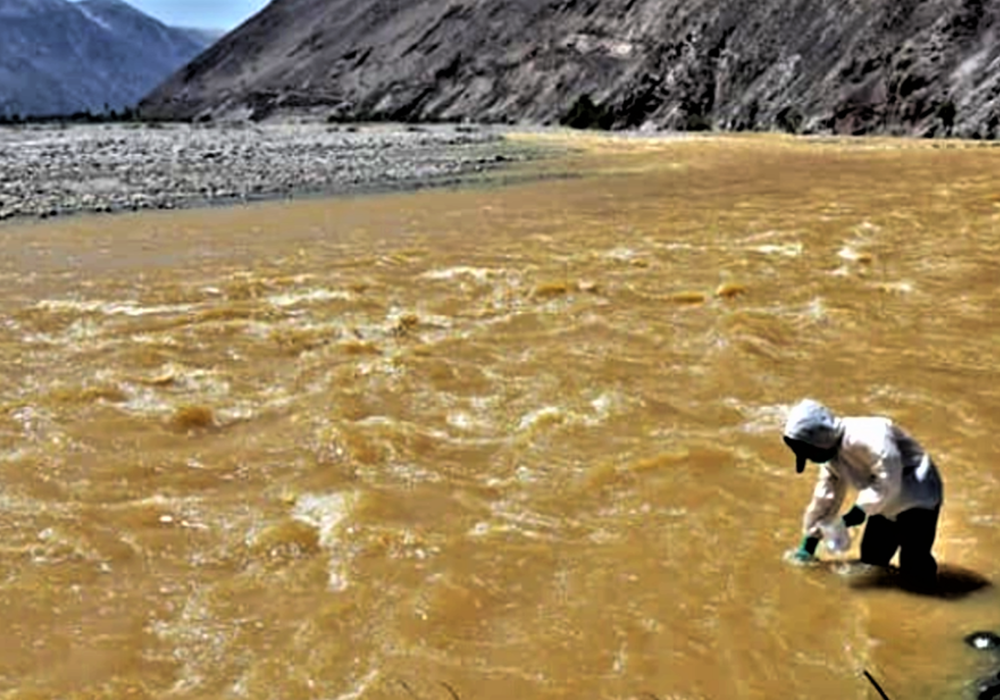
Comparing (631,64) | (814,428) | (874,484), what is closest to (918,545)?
(874,484)

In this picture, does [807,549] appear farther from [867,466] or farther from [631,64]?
[631,64]

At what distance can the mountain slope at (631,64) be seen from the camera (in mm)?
46875

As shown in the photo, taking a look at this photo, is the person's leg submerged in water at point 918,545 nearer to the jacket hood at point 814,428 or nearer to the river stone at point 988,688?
the jacket hood at point 814,428

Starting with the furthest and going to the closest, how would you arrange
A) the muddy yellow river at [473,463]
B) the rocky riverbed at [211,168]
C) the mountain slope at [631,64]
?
the mountain slope at [631,64], the rocky riverbed at [211,168], the muddy yellow river at [473,463]

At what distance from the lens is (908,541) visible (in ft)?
20.4

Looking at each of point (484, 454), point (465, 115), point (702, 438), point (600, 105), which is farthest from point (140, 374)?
point (465, 115)

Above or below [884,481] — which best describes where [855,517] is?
below

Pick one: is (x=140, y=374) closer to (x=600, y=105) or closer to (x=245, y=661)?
(x=245, y=661)

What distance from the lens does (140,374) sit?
10930 millimetres

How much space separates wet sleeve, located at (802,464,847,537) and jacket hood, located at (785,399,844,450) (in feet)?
0.78

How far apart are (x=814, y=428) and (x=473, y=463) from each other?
Result: 2996 millimetres

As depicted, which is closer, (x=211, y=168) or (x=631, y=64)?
(x=211, y=168)

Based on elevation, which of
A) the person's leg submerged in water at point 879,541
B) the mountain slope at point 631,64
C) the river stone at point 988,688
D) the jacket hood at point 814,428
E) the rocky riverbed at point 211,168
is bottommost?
the rocky riverbed at point 211,168

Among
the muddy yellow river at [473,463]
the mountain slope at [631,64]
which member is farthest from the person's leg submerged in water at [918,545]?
the mountain slope at [631,64]
